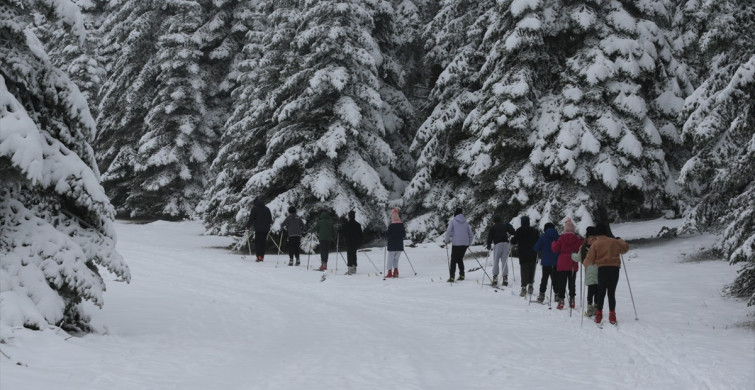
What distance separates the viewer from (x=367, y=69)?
22562mm

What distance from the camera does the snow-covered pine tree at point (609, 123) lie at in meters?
17.6

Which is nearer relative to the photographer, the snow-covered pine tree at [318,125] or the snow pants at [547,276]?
the snow pants at [547,276]

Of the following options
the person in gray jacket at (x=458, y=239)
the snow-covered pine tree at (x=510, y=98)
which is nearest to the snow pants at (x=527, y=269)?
the person in gray jacket at (x=458, y=239)

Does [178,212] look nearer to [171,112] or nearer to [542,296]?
[171,112]

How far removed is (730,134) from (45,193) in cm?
1166

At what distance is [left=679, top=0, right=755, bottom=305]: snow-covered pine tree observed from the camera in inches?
Result: 421

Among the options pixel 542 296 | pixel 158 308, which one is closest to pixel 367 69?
pixel 542 296

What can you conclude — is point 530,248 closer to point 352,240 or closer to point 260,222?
point 352,240

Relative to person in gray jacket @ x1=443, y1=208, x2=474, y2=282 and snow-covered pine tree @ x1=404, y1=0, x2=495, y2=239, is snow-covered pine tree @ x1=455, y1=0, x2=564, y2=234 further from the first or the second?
person in gray jacket @ x1=443, y1=208, x2=474, y2=282

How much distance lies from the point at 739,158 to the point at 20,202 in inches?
464

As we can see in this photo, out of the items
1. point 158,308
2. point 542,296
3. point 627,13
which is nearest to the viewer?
point 158,308

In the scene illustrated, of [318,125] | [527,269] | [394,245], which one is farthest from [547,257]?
[318,125]

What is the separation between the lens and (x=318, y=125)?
22.6 metres

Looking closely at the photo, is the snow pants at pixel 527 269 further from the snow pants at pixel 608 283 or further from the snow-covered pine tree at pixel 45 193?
the snow-covered pine tree at pixel 45 193
